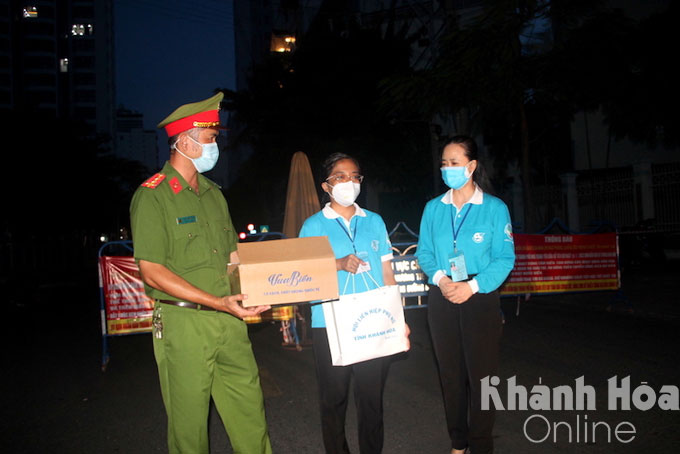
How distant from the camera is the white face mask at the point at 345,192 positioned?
3.56 meters

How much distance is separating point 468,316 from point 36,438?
3825 millimetres

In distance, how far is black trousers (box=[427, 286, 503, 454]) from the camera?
3449 millimetres

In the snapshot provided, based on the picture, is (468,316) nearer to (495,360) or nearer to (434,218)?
(495,360)

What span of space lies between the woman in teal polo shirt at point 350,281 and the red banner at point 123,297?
447cm

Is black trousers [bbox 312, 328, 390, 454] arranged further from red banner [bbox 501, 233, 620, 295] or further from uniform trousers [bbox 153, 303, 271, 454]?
red banner [bbox 501, 233, 620, 295]

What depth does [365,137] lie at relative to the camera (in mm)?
24594

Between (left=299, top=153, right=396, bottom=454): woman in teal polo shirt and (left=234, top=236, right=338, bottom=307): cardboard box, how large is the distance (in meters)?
0.44

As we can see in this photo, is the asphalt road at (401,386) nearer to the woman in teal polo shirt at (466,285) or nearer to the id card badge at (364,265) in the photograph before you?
the woman in teal polo shirt at (466,285)

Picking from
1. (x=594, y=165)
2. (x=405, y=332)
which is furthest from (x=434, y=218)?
(x=594, y=165)

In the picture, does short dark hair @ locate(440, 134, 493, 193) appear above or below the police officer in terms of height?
above

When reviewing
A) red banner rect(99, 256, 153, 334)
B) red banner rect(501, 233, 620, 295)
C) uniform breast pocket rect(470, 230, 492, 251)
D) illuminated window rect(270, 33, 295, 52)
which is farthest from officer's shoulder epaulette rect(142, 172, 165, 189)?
illuminated window rect(270, 33, 295, 52)

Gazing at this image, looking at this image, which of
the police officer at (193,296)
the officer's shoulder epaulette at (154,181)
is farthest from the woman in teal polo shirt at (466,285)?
the officer's shoulder epaulette at (154,181)

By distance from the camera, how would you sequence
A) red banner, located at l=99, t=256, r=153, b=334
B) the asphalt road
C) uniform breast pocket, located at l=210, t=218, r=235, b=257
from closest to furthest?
uniform breast pocket, located at l=210, t=218, r=235, b=257 → the asphalt road → red banner, located at l=99, t=256, r=153, b=334

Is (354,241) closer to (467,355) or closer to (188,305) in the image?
(467,355)
